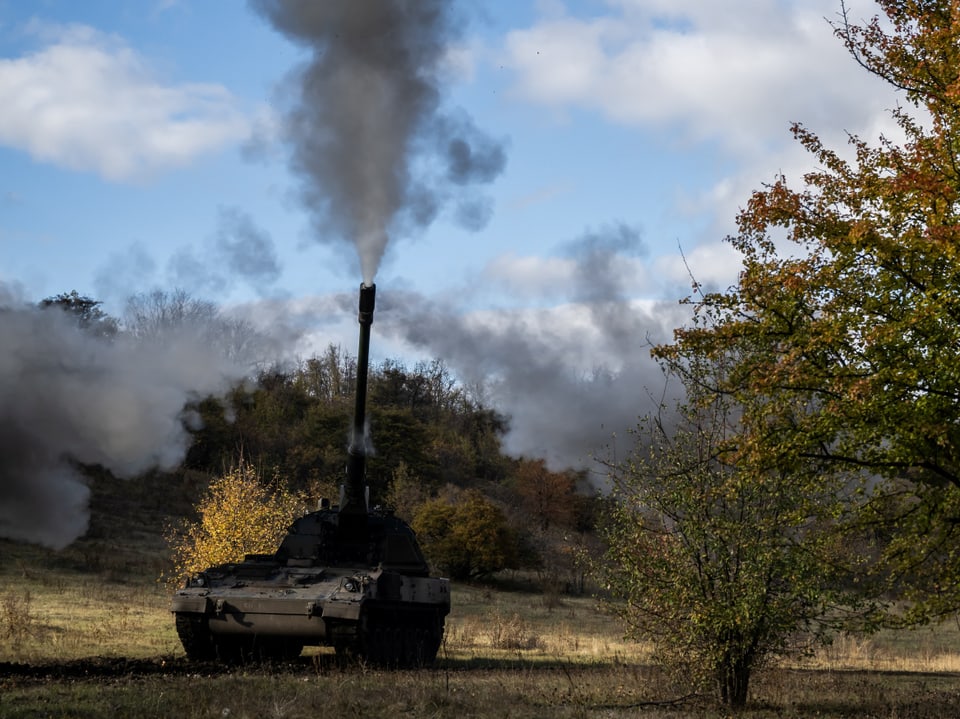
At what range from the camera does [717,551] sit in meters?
12.0

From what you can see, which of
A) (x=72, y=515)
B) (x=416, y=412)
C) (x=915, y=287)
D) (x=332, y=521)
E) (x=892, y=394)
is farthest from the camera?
(x=416, y=412)

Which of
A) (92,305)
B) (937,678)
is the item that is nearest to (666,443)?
(937,678)

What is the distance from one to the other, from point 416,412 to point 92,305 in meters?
26.1

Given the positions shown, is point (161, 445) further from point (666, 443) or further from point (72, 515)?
point (666, 443)

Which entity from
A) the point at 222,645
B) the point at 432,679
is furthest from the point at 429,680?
the point at 222,645

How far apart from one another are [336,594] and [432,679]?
2.31 metres

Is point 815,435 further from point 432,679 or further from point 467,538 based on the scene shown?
point 467,538

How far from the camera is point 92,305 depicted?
205 feet

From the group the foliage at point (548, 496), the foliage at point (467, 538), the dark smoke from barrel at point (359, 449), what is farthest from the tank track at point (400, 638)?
the foliage at point (548, 496)

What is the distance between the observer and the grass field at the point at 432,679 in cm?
1141

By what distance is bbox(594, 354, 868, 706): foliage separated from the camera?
11773mm

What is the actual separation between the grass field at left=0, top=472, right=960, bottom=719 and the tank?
1.91ft

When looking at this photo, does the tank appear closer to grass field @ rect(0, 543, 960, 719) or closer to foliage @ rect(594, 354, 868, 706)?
grass field @ rect(0, 543, 960, 719)

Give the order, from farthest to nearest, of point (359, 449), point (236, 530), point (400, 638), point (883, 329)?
point (236, 530) < point (359, 449) < point (400, 638) < point (883, 329)
